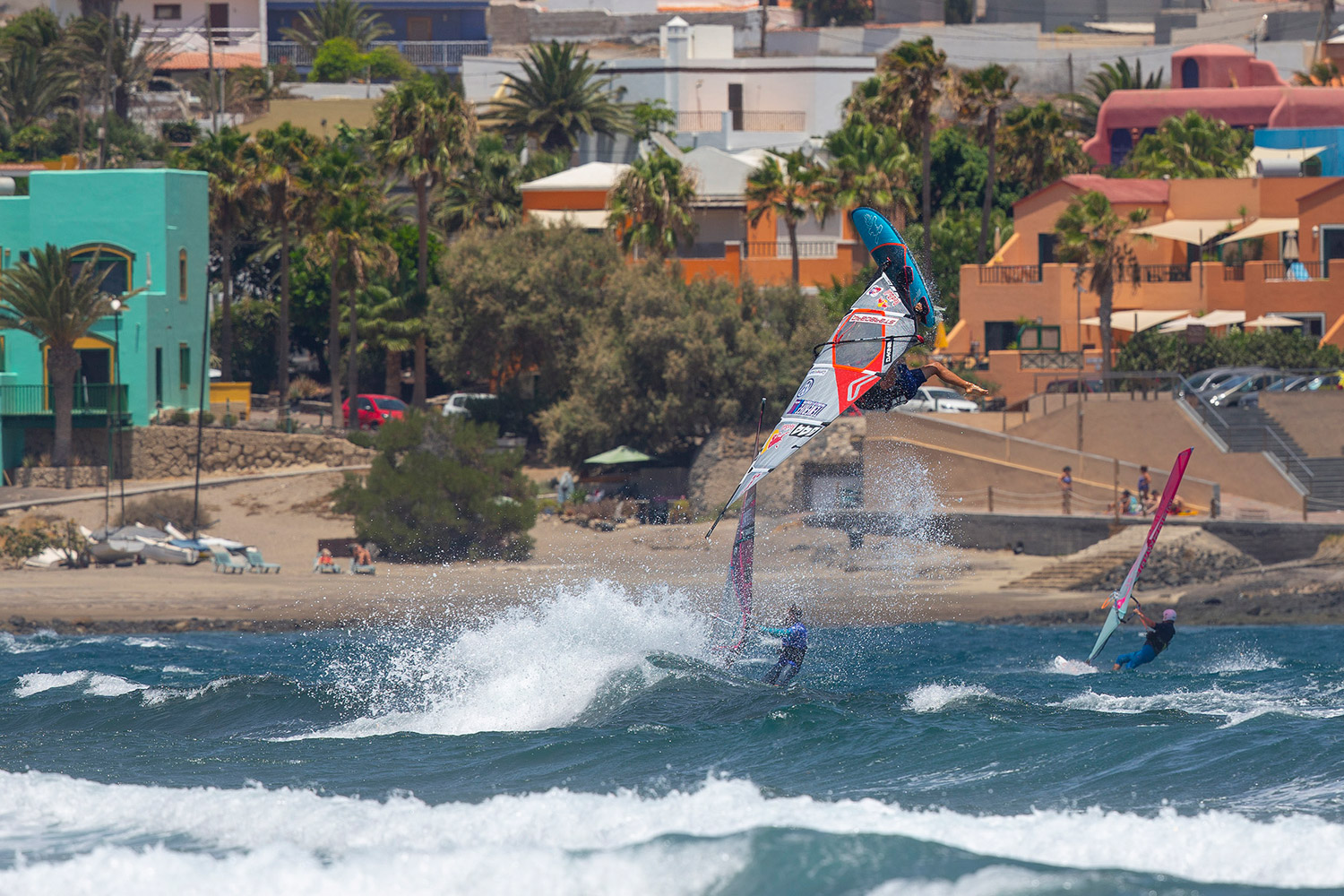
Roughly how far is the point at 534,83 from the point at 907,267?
56360 millimetres

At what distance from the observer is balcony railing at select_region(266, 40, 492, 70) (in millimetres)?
98312

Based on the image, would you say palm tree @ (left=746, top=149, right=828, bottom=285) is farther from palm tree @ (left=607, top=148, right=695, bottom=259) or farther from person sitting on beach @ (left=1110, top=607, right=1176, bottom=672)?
person sitting on beach @ (left=1110, top=607, right=1176, bottom=672)

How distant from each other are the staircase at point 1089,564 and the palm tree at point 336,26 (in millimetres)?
67050

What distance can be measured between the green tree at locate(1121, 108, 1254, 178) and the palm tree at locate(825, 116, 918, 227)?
10193 millimetres

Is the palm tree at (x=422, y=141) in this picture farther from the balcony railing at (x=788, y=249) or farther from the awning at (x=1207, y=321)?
the awning at (x=1207, y=321)

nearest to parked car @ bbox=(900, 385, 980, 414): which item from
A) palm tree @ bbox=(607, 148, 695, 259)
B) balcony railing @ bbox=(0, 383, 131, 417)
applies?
palm tree @ bbox=(607, 148, 695, 259)

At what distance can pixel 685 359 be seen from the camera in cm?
4478

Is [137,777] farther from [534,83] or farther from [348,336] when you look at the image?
[534,83]

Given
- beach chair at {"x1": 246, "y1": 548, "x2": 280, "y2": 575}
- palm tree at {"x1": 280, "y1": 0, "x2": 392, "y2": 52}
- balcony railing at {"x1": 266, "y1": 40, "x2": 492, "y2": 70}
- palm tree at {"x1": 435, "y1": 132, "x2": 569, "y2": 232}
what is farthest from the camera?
balcony railing at {"x1": 266, "y1": 40, "x2": 492, "y2": 70}

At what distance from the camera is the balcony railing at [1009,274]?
174 feet

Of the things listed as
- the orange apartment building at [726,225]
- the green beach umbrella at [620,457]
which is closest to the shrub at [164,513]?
the green beach umbrella at [620,457]

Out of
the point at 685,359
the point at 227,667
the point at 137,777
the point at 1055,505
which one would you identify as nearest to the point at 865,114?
the point at 685,359

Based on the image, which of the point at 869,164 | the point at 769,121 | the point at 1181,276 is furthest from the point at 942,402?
the point at 769,121

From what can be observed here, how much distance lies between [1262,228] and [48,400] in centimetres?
3419
